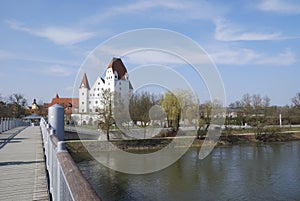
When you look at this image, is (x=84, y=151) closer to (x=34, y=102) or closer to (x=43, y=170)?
(x=43, y=170)

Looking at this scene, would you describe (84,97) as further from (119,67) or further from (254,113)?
(254,113)

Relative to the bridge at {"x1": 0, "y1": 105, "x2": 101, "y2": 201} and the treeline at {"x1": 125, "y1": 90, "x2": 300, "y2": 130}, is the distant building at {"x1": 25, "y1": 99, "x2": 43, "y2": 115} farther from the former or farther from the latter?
the bridge at {"x1": 0, "y1": 105, "x2": 101, "y2": 201}

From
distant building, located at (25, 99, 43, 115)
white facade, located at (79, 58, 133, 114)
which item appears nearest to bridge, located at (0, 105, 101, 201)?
white facade, located at (79, 58, 133, 114)

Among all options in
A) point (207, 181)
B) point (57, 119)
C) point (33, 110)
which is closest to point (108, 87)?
point (207, 181)

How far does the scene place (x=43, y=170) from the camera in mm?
5953

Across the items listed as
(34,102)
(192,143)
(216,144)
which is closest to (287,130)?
(216,144)

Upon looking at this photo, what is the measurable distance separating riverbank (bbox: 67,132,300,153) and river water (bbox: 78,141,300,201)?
5.60 meters

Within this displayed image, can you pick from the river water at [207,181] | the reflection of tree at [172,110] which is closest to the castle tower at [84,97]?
the reflection of tree at [172,110]

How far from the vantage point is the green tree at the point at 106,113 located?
28.9m

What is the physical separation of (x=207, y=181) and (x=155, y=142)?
1470cm

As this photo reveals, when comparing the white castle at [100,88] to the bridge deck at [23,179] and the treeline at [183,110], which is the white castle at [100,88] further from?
the bridge deck at [23,179]

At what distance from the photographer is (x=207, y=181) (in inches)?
619

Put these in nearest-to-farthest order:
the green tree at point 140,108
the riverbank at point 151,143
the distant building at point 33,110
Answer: the riverbank at point 151,143, the green tree at point 140,108, the distant building at point 33,110

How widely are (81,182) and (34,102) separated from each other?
8384 centimetres
